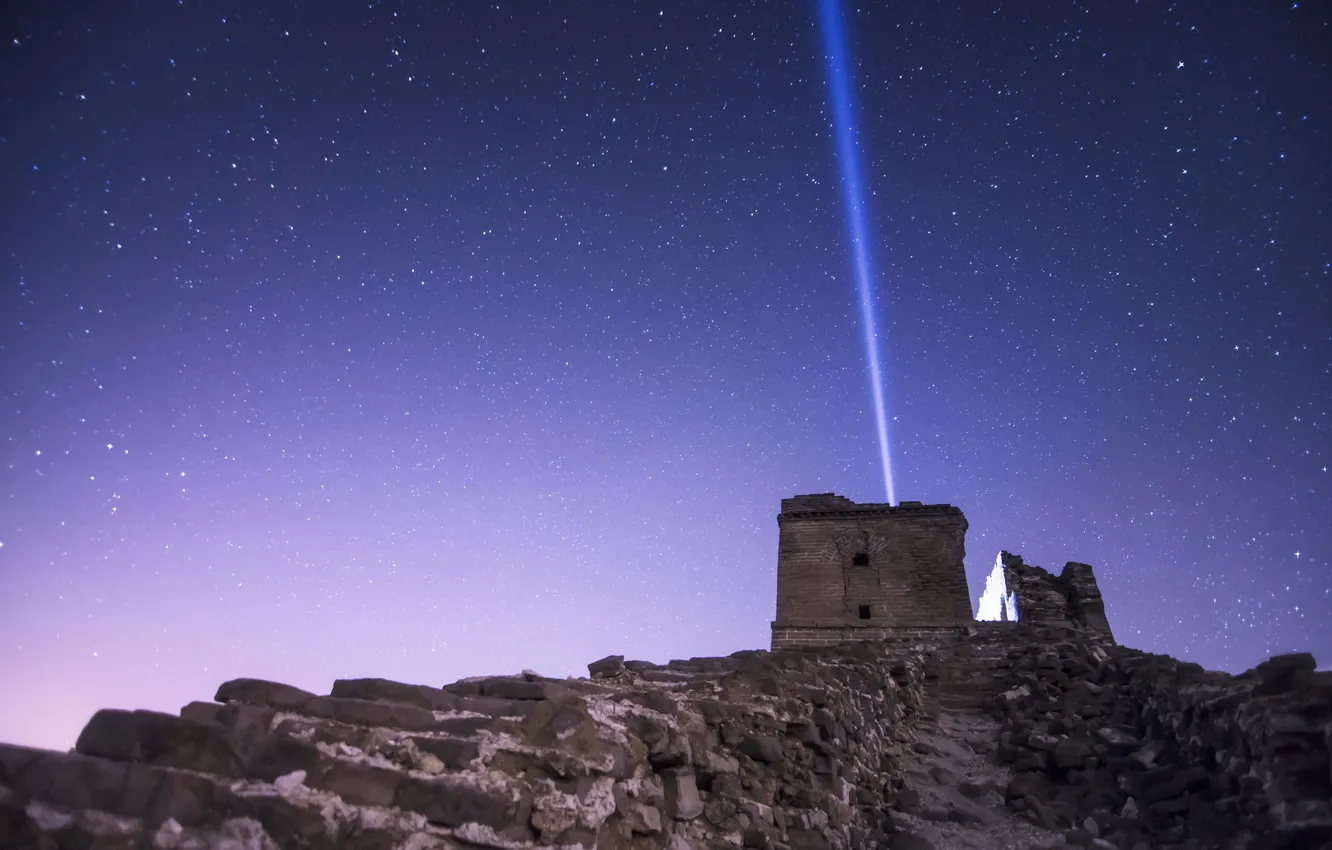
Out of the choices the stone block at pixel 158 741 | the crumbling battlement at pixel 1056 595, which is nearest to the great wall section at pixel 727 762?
the stone block at pixel 158 741

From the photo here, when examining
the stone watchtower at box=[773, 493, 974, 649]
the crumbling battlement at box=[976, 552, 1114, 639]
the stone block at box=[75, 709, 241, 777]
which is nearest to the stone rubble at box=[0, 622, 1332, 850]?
the stone block at box=[75, 709, 241, 777]

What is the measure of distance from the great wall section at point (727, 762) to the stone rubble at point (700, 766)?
0.04ft

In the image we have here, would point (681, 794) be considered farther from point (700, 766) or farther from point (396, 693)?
point (396, 693)

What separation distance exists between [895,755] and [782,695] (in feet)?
12.6

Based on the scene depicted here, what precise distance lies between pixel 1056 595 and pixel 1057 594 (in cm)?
6

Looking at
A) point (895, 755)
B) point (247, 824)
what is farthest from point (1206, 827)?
point (247, 824)

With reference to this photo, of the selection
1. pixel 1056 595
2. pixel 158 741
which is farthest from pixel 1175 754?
pixel 1056 595

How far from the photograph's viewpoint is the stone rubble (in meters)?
2.76

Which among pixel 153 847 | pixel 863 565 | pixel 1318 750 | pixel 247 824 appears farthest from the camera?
pixel 863 565

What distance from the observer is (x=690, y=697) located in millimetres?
5227

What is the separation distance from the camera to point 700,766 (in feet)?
15.1

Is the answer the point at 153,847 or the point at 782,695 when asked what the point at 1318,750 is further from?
the point at 153,847

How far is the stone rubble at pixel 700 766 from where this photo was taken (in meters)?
2.76

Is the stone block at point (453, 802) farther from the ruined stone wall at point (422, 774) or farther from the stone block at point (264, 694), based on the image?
the stone block at point (264, 694)
